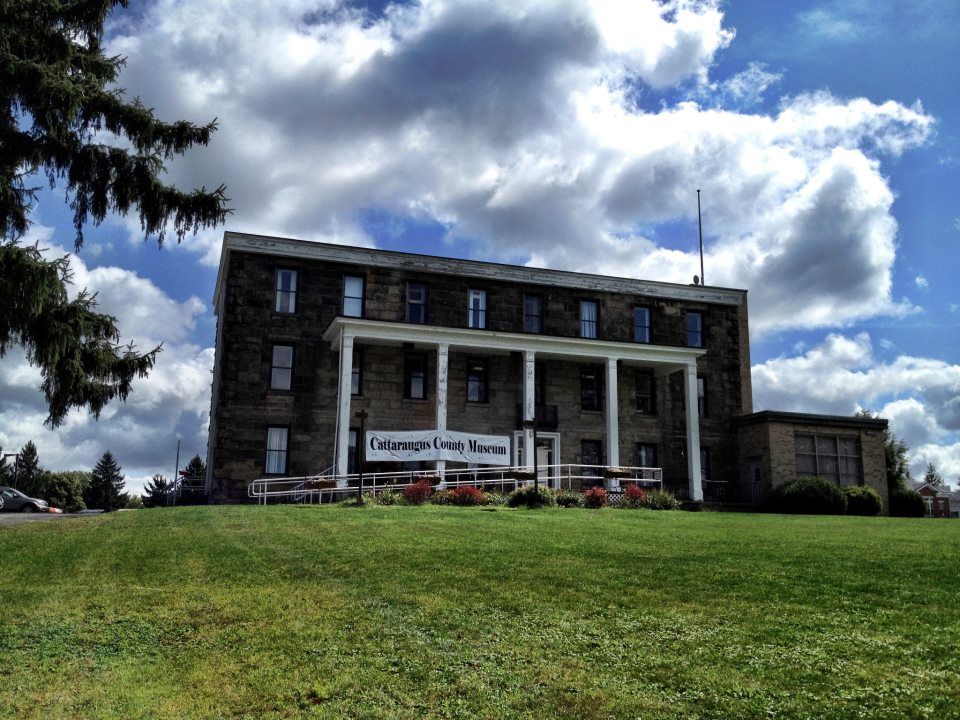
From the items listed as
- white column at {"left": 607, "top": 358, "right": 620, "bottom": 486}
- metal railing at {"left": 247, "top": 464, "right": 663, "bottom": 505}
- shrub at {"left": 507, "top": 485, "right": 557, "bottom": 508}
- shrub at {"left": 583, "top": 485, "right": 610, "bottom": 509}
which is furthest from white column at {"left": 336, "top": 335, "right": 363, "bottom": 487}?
white column at {"left": 607, "top": 358, "right": 620, "bottom": 486}

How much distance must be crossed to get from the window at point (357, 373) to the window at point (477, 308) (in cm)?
487

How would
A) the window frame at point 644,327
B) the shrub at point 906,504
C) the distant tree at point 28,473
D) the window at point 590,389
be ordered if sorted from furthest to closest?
the distant tree at point 28,473 < the window frame at point 644,327 < the window at point 590,389 < the shrub at point 906,504

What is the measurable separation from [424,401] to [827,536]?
62.8ft

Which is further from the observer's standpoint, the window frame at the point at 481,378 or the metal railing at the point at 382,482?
the window frame at the point at 481,378

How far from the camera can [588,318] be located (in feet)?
122

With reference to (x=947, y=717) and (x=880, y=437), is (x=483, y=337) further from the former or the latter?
(x=947, y=717)

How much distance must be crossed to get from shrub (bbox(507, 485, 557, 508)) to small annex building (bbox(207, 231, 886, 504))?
472 centimetres

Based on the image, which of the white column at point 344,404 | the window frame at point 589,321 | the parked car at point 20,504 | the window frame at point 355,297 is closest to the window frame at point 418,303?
the window frame at point 355,297

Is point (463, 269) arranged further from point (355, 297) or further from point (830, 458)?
point (830, 458)

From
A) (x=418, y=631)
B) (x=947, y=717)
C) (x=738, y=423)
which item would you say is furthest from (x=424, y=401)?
(x=947, y=717)

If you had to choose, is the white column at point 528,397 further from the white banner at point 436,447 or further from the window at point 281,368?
the window at point 281,368

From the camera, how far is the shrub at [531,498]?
23950 mm

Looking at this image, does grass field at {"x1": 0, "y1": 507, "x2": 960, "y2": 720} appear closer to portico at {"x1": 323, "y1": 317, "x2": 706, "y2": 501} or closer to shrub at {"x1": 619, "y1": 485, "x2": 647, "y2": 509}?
shrub at {"x1": 619, "y1": 485, "x2": 647, "y2": 509}

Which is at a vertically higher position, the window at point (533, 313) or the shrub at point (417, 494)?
the window at point (533, 313)
